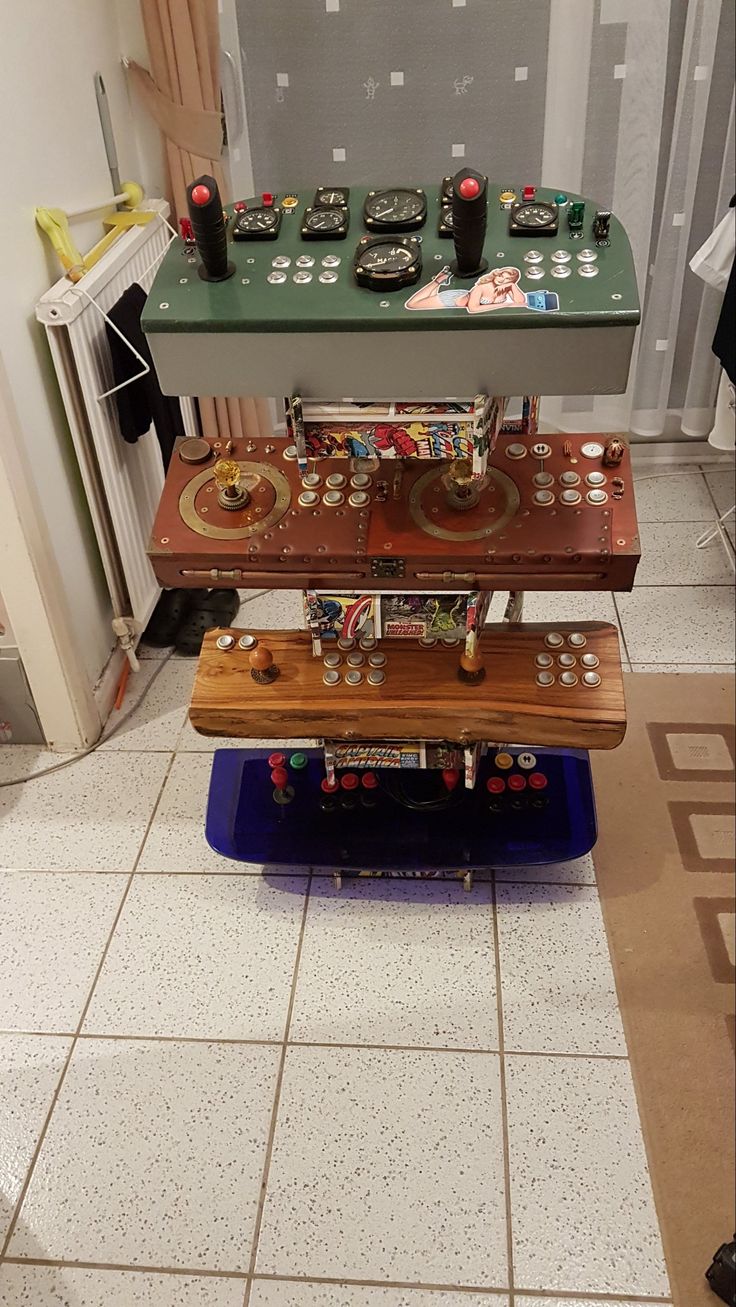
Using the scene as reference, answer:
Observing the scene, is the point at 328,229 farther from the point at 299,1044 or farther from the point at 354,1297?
the point at 354,1297

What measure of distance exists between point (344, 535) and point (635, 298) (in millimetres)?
615

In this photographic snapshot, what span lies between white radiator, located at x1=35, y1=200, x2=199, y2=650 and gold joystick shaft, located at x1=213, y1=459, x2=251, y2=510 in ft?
2.09

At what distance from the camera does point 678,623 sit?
2.84 m

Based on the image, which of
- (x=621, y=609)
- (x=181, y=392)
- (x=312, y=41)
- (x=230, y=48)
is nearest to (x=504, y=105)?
(x=312, y=41)

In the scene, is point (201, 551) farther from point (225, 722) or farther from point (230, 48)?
point (230, 48)

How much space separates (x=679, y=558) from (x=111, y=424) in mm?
1748

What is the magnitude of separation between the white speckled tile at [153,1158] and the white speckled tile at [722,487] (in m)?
2.32

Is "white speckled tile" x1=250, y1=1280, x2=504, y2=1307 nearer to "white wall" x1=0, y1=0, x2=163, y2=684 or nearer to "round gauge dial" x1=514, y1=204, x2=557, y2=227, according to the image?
"white wall" x1=0, y1=0, x2=163, y2=684

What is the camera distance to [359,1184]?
1.74m

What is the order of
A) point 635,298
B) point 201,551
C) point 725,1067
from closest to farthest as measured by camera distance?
point 635,298, point 201,551, point 725,1067

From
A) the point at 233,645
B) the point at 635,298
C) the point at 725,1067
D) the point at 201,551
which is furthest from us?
the point at 233,645

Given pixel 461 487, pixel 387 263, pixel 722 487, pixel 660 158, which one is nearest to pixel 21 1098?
pixel 461 487

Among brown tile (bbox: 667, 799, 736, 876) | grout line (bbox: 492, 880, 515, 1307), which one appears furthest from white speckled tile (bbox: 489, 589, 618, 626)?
grout line (bbox: 492, 880, 515, 1307)

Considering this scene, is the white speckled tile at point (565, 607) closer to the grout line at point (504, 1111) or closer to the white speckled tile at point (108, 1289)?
the grout line at point (504, 1111)
